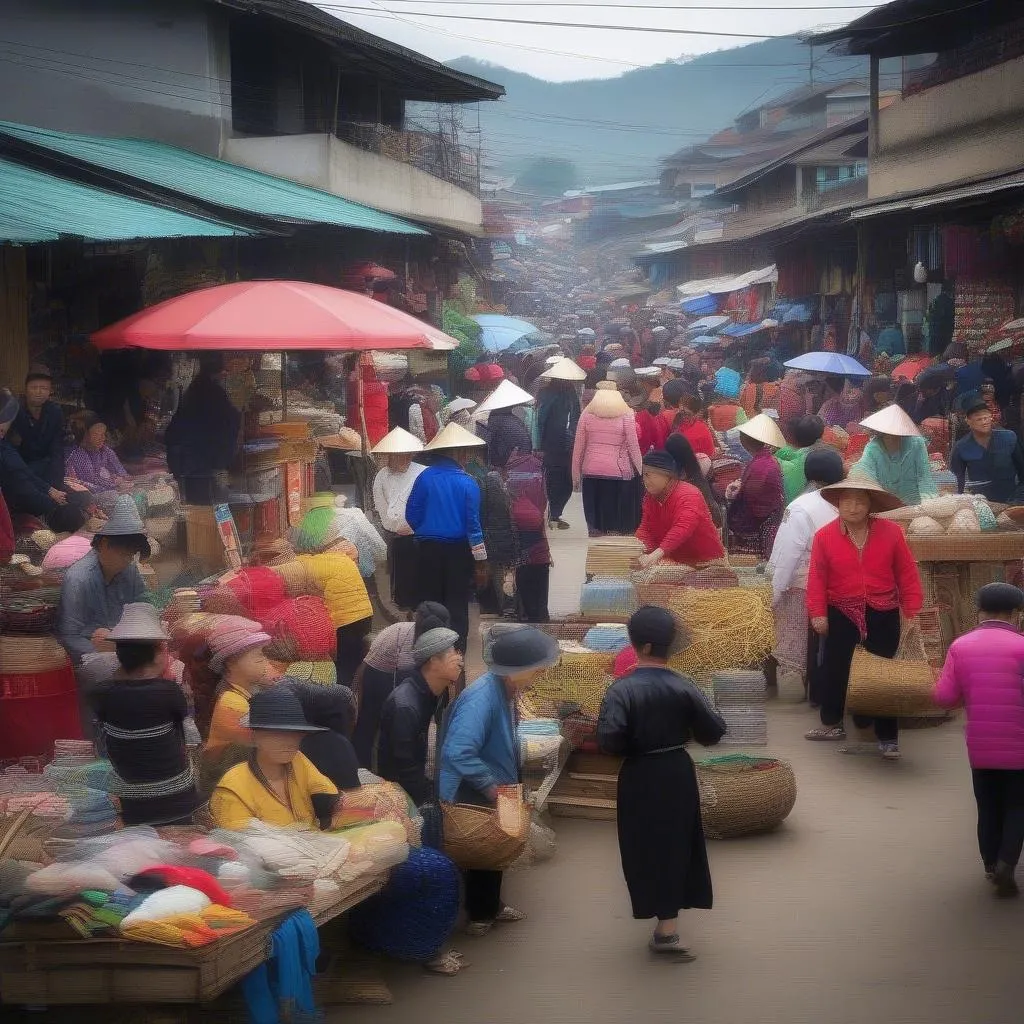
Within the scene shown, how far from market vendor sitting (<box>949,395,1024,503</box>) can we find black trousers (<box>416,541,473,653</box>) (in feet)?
14.0

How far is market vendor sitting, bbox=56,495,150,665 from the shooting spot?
24.9 ft

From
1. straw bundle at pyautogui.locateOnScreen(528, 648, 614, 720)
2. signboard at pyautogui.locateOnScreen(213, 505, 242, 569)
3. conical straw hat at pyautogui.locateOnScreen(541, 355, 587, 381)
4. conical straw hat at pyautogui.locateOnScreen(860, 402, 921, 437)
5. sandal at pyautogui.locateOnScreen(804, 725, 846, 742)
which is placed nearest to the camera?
straw bundle at pyautogui.locateOnScreen(528, 648, 614, 720)

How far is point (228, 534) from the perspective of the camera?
10.5 metres

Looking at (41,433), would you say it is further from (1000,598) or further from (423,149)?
(423,149)

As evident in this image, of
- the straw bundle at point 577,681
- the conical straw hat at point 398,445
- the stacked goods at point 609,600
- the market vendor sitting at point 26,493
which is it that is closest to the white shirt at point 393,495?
the conical straw hat at point 398,445

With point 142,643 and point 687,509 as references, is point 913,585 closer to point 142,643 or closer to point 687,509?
point 687,509

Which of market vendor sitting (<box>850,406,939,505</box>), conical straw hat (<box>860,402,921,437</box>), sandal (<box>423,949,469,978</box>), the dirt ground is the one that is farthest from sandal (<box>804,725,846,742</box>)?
sandal (<box>423,949,469,978</box>)

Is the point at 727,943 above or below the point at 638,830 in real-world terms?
below

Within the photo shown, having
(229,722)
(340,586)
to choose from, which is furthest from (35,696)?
(340,586)

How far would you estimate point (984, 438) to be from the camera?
11688 mm

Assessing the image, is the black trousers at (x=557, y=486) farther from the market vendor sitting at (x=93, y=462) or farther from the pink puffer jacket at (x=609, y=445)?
the market vendor sitting at (x=93, y=462)

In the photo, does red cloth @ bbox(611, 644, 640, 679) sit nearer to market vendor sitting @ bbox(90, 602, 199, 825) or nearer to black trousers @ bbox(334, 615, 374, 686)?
black trousers @ bbox(334, 615, 374, 686)

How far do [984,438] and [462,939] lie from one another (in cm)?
711

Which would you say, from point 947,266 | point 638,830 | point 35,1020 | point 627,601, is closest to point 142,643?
point 35,1020
